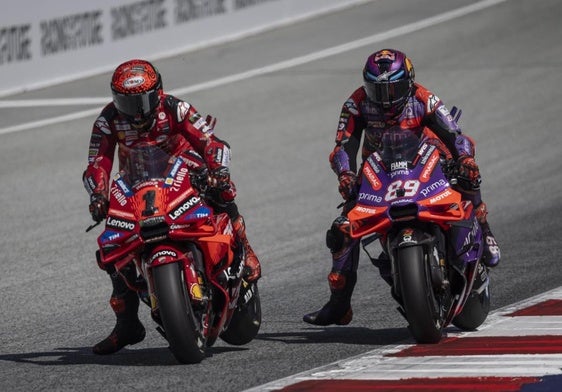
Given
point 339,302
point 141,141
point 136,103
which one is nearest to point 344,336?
point 339,302

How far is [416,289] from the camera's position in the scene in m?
7.61

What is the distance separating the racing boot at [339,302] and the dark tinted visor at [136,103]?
→ 1.76 meters

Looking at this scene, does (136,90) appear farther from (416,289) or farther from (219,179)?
(416,289)

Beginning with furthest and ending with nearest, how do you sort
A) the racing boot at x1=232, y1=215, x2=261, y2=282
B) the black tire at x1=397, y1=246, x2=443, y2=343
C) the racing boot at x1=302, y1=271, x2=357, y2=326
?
the racing boot at x1=302, y1=271, x2=357, y2=326, the racing boot at x1=232, y1=215, x2=261, y2=282, the black tire at x1=397, y1=246, x2=443, y2=343

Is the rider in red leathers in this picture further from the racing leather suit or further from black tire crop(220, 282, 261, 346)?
the racing leather suit

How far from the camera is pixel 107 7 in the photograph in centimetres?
1995

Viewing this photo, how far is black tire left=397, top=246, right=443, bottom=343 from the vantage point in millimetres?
7617

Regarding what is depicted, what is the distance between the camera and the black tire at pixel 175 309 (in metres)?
7.30

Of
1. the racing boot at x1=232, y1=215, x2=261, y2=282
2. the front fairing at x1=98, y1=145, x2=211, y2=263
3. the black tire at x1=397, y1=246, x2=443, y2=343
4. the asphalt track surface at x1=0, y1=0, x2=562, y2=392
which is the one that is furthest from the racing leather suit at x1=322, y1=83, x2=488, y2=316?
the front fairing at x1=98, y1=145, x2=211, y2=263

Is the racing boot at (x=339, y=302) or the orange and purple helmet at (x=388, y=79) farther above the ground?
the orange and purple helmet at (x=388, y=79)

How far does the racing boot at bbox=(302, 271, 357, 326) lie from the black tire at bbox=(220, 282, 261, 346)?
2.17 ft

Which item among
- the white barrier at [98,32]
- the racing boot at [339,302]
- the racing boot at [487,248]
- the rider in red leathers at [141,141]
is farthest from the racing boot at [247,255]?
the white barrier at [98,32]

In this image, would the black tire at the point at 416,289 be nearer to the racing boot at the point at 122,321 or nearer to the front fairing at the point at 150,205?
the front fairing at the point at 150,205

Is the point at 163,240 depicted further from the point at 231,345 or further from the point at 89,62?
the point at 89,62
